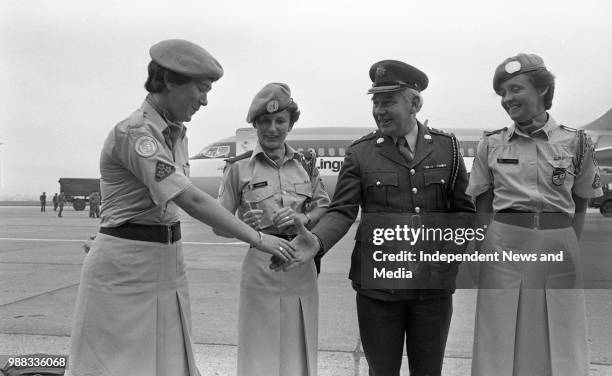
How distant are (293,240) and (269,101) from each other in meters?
0.69

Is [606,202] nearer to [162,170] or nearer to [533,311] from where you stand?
[533,311]

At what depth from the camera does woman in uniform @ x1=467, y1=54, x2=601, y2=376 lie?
2162mm

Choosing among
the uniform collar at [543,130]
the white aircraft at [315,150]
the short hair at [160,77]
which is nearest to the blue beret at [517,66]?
the uniform collar at [543,130]

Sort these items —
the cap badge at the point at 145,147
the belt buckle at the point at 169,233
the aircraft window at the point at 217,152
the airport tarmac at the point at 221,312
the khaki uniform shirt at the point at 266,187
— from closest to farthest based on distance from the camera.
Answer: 1. the cap badge at the point at 145,147
2. the belt buckle at the point at 169,233
3. the khaki uniform shirt at the point at 266,187
4. the airport tarmac at the point at 221,312
5. the aircraft window at the point at 217,152

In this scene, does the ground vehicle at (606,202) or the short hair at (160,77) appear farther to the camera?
the ground vehicle at (606,202)

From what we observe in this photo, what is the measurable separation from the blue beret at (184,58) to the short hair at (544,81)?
133 centimetres

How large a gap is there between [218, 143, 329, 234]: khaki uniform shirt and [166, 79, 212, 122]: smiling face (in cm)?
71

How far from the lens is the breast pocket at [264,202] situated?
2.62 metres

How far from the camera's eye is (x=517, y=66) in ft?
7.26

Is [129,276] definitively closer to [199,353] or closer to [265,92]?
[265,92]

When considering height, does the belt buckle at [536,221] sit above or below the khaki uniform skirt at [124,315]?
above

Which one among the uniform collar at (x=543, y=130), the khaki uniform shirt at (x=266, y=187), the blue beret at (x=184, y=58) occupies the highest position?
the blue beret at (x=184, y=58)

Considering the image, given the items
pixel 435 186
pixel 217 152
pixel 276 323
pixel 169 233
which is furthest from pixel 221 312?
pixel 217 152

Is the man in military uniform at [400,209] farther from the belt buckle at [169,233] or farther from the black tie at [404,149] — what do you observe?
the belt buckle at [169,233]
